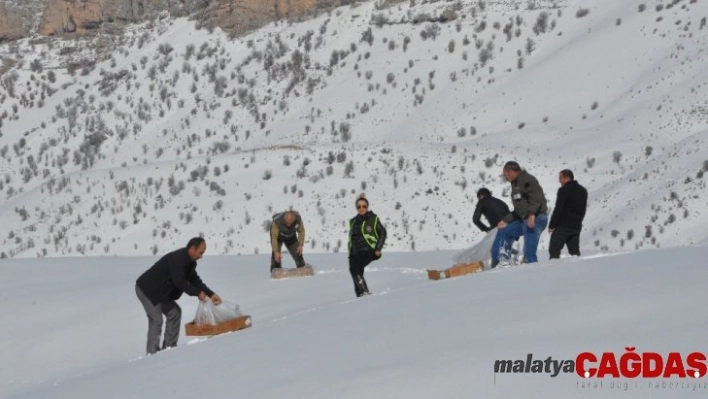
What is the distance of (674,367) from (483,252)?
7159 millimetres

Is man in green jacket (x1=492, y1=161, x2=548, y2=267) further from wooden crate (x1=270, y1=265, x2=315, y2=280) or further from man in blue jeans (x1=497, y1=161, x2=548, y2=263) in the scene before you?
wooden crate (x1=270, y1=265, x2=315, y2=280)

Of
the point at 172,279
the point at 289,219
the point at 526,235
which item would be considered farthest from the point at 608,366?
the point at 289,219

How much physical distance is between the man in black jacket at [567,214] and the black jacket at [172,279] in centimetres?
454

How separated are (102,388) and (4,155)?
3438 centimetres

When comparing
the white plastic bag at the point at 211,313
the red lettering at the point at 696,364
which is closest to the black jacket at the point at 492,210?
the white plastic bag at the point at 211,313

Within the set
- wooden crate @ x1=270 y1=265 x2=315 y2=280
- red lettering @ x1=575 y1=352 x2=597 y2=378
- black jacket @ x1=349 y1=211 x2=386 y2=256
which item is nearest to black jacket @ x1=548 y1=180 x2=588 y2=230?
black jacket @ x1=349 y1=211 x2=386 y2=256

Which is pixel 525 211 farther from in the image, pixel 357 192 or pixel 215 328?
pixel 357 192

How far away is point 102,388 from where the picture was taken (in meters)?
7.53

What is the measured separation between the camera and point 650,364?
507 cm

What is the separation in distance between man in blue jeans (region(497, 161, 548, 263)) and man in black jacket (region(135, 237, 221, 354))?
376cm

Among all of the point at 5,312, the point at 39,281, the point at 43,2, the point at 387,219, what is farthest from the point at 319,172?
the point at 43,2

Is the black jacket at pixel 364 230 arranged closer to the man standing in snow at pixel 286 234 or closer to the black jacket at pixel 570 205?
the black jacket at pixel 570 205

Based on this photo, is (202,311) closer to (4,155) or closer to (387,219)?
(387,219)

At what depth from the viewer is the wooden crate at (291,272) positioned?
50.1 feet
